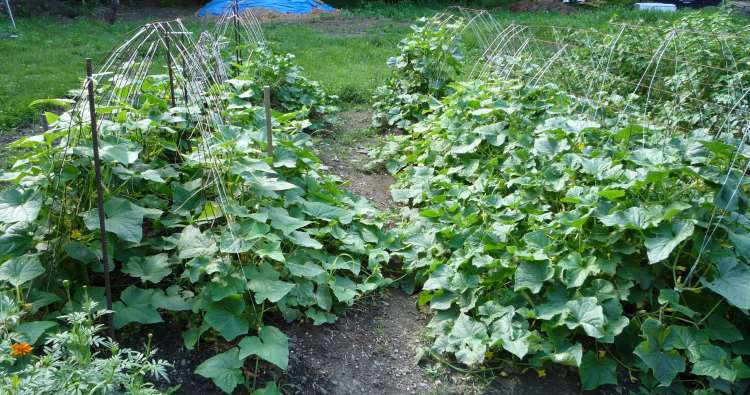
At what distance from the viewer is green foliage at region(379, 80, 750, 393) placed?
2.98 meters

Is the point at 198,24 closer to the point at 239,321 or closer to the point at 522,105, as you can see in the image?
the point at 522,105

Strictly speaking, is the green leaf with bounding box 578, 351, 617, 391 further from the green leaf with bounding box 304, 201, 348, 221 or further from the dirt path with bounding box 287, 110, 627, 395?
the green leaf with bounding box 304, 201, 348, 221

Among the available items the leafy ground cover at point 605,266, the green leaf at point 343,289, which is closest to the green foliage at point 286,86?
the leafy ground cover at point 605,266

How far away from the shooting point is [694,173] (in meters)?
3.14

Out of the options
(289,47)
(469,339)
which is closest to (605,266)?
(469,339)

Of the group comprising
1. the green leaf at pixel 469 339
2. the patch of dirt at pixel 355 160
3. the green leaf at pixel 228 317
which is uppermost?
the green leaf at pixel 228 317

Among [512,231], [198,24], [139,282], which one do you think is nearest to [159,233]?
[139,282]

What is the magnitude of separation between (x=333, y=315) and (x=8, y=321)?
1455mm

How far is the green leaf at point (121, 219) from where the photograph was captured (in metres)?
2.76

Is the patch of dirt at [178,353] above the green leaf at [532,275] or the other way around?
the other way around

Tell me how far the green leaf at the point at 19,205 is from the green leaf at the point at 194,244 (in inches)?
24.3

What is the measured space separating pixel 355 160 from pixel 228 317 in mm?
3117

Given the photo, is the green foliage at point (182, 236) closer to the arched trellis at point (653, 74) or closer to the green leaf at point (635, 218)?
the green leaf at point (635, 218)

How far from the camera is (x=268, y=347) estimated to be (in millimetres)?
2719
